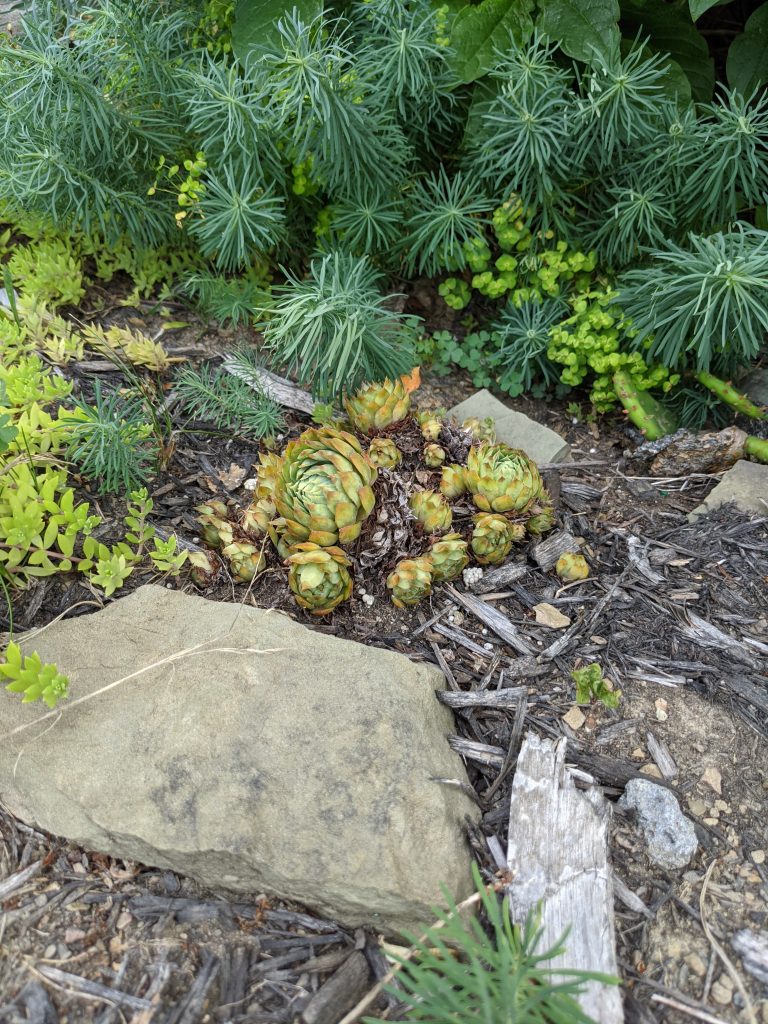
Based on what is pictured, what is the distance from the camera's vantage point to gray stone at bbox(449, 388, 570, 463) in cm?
273

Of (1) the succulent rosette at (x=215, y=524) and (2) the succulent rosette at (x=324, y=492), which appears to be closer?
(2) the succulent rosette at (x=324, y=492)

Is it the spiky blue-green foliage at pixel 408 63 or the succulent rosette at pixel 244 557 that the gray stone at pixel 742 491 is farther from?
the spiky blue-green foliage at pixel 408 63

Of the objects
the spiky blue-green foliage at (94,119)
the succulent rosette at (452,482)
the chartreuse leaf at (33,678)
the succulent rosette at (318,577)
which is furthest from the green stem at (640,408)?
the chartreuse leaf at (33,678)

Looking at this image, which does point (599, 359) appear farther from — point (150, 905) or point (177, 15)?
point (150, 905)

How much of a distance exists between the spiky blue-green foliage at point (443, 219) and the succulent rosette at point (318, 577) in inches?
53.1

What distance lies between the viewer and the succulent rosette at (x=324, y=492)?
2041 mm

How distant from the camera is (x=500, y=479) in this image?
2234mm

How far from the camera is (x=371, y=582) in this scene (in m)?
2.23

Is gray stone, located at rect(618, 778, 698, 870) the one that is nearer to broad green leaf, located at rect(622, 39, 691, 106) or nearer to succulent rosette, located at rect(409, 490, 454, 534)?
succulent rosette, located at rect(409, 490, 454, 534)

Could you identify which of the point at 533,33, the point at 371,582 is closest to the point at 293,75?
the point at 533,33

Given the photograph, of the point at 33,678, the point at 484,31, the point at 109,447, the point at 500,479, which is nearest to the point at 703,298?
the point at 500,479

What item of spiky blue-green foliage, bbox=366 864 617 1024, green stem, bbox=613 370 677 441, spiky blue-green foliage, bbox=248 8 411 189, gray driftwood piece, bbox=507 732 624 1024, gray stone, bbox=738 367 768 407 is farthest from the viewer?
gray stone, bbox=738 367 768 407

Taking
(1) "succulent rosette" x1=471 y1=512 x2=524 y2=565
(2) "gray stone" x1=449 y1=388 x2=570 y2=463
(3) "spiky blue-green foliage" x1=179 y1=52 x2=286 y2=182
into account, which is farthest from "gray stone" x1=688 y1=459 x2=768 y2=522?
(3) "spiky blue-green foliage" x1=179 y1=52 x2=286 y2=182

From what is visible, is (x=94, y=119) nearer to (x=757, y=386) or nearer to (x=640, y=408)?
(x=640, y=408)
